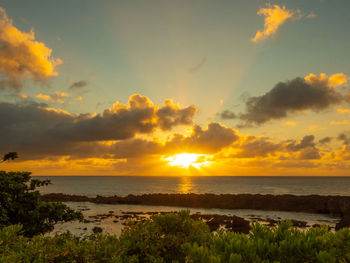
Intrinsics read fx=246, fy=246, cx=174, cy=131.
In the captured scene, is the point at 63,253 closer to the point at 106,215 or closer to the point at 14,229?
the point at 14,229

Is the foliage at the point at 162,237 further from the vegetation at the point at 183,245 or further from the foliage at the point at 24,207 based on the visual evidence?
the foliage at the point at 24,207

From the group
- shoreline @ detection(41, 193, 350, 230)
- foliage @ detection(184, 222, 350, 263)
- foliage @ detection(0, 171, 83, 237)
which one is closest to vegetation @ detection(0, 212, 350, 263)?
foliage @ detection(184, 222, 350, 263)

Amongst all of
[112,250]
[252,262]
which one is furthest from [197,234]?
[252,262]

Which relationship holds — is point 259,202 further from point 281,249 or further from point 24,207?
point 281,249

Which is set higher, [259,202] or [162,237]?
[162,237]

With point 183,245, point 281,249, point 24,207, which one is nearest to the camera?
point 281,249

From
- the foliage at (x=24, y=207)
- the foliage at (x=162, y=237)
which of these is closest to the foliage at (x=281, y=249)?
the foliage at (x=162, y=237)

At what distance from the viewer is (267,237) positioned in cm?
430

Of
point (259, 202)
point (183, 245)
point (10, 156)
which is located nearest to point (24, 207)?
point (10, 156)

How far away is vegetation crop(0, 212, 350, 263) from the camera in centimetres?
365

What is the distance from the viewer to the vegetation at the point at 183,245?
3.65 metres

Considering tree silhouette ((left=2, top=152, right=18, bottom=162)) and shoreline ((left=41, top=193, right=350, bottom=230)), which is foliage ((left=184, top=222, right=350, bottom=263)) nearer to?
tree silhouette ((left=2, top=152, right=18, bottom=162))

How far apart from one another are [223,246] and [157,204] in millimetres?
53164

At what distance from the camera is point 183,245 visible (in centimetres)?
441
